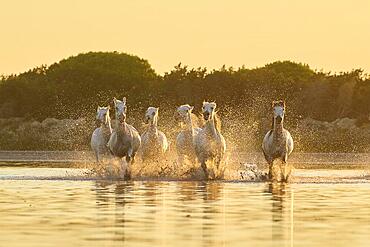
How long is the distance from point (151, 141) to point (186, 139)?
109cm

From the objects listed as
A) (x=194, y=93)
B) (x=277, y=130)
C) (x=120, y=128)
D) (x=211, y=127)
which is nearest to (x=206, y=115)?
(x=211, y=127)

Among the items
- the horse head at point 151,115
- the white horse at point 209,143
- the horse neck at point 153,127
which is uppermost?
the horse head at point 151,115

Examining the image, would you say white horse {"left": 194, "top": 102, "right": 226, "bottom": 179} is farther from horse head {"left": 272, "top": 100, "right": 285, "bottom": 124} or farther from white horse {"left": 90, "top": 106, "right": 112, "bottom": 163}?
white horse {"left": 90, "top": 106, "right": 112, "bottom": 163}

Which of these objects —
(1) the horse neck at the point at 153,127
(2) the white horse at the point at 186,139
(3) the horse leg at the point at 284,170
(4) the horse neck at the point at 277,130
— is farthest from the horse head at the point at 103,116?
(3) the horse leg at the point at 284,170

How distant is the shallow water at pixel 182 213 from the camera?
49.3 ft

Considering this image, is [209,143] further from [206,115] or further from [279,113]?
[279,113]

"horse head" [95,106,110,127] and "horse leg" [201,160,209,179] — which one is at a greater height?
"horse head" [95,106,110,127]

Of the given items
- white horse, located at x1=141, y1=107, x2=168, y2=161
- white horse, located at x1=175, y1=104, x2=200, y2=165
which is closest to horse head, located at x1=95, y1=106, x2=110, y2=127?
white horse, located at x1=141, y1=107, x2=168, y2=161

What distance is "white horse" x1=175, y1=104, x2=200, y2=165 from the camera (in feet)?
103

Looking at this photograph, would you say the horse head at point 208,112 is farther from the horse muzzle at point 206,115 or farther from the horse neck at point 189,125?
the horse neck at point 189,125

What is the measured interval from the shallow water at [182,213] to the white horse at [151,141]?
4.07 meters

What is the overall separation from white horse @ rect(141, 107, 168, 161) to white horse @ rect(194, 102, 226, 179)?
2712 mm

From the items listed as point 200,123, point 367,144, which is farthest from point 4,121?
point 200,123

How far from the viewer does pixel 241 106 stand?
238ft
